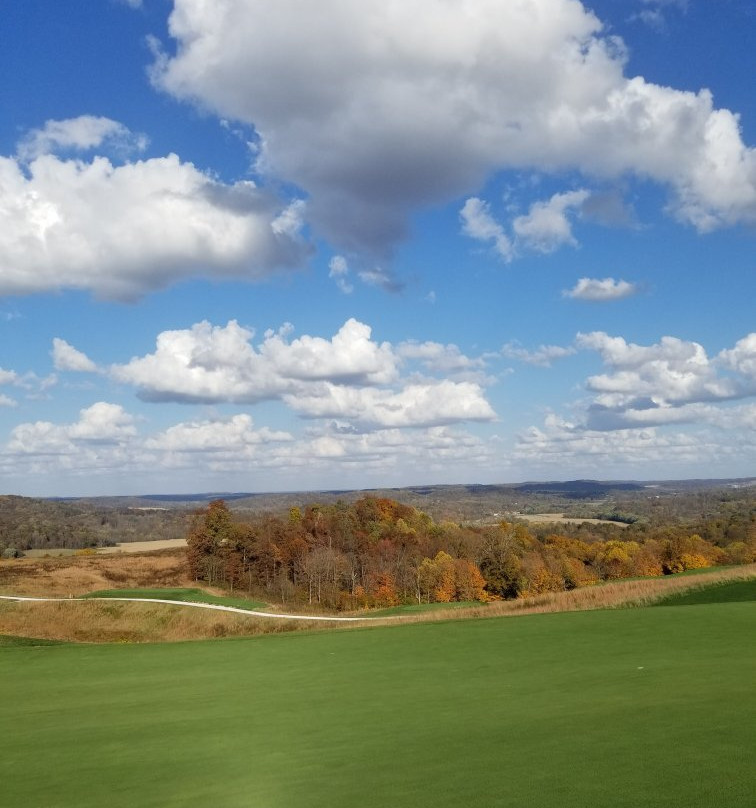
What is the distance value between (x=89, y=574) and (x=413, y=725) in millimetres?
69399

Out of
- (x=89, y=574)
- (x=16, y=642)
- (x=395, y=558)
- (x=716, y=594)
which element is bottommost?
(x=395, y=558)

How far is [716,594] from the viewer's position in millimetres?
32062

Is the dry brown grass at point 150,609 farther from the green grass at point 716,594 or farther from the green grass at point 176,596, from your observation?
the green grass at point 176,596

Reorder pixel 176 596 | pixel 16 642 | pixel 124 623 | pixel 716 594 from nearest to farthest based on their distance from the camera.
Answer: pixel 716 594 < pixel 16 642 < pixel 124 623 < pixel 176 596

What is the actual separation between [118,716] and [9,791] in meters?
4.83

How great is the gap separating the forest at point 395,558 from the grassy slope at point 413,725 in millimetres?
62900

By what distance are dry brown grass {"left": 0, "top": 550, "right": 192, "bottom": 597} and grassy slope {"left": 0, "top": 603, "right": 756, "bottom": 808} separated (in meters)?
45.9

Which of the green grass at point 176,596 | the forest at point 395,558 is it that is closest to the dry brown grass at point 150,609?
→ the green grass at point 176,596

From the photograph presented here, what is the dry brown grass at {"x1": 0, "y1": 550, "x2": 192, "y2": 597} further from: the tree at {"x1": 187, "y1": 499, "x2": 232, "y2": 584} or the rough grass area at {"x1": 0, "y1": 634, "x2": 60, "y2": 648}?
the rough grass area at {"x1": 0, "y1": 634, "x2": 60, "y2": 648}

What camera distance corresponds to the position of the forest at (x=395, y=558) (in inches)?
3302

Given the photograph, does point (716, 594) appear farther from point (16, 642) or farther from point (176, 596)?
point (176, 596)

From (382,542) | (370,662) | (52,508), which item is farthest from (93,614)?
(52,508)

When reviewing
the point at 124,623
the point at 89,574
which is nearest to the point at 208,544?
the point at 89,574

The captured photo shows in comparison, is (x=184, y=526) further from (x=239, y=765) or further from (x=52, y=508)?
(x=239, y=765)
